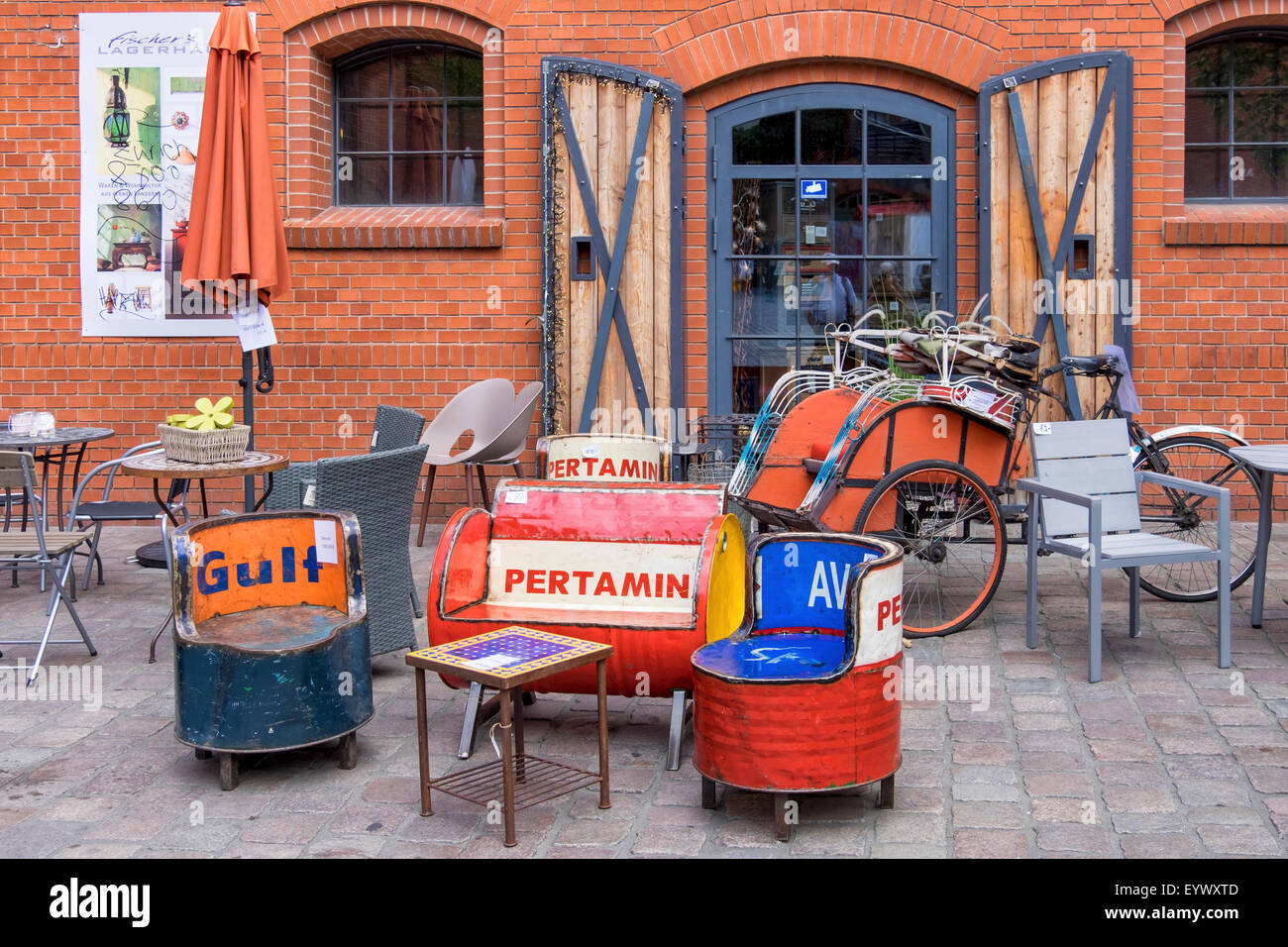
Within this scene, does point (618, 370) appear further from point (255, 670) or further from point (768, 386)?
point (255, 670)

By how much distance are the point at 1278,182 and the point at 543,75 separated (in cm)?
493

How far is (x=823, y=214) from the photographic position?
9.51 meters

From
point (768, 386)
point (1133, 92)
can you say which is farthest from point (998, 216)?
point (768, 386)

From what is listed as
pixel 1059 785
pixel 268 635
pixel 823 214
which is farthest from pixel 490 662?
pixel 823 214

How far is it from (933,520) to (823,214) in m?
3.47

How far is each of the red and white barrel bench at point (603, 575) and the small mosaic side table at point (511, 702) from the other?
249mm

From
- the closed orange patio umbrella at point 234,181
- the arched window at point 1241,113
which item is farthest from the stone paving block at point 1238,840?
the arched window at point 1241,113

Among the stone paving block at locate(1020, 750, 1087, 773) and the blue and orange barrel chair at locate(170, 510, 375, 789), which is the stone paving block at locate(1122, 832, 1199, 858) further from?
the blue and orange barrel chair at locate(170, 510, 375, 789)

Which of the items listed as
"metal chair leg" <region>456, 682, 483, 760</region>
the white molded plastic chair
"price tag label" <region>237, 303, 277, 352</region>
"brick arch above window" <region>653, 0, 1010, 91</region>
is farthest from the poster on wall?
"metal chair leg" <region>456, 682, 483, 760</region>

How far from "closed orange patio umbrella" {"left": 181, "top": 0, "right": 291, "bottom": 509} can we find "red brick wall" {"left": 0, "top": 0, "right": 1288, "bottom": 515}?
2.29m

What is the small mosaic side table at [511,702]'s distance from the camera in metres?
4.14

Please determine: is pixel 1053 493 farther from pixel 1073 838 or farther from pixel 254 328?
pixel 254 328

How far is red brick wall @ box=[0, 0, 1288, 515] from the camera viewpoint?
9188 millimetres

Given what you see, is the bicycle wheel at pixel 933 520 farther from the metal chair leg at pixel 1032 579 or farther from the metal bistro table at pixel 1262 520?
the metal bistro table at pixel 1262 520
